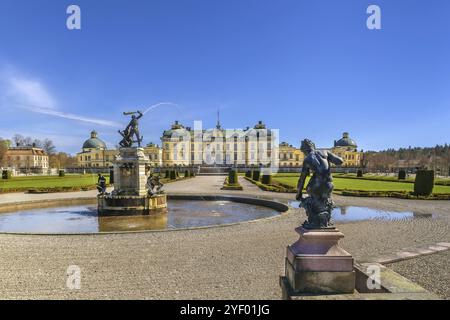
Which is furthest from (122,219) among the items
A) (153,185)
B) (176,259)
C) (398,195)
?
(398,195)

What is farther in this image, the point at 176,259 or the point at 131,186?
the point at 131,186

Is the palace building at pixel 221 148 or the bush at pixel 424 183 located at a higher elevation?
the palace building at pixel 221 148

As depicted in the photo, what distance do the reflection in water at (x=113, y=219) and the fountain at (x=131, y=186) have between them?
466mm

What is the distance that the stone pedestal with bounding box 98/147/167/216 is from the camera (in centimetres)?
1402

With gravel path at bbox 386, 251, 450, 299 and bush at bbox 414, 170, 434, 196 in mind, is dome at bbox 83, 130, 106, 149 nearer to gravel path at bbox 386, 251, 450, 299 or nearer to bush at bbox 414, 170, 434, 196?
bush at bbox 414, 170, 434, 196

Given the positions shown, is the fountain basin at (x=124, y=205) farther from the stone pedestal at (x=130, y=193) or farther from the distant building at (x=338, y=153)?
the distant building at (x=338, y=153)

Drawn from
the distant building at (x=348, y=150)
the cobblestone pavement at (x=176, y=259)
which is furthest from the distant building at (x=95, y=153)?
the cobblestone pavement at (x=176, y=259)

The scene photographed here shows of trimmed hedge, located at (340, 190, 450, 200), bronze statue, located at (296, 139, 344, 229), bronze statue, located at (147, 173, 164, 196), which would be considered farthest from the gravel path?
trimmed hedge, located at (340, 190, 450, 200)

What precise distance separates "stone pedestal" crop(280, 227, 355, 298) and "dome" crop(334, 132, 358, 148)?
113 metres

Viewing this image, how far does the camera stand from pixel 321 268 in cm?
411

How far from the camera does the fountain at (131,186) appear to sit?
1403 centimetres

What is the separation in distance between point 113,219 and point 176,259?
7285mm

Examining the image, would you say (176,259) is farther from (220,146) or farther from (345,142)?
(345,142)

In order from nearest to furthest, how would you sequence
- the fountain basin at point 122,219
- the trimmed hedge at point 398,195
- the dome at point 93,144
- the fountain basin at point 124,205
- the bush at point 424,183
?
the fountain basin at point 122,219 → the fountain basin at point 124,205 → the trimmed hedge at point 398,195 → the bush at point 424,183 → the dome at point 93,144
